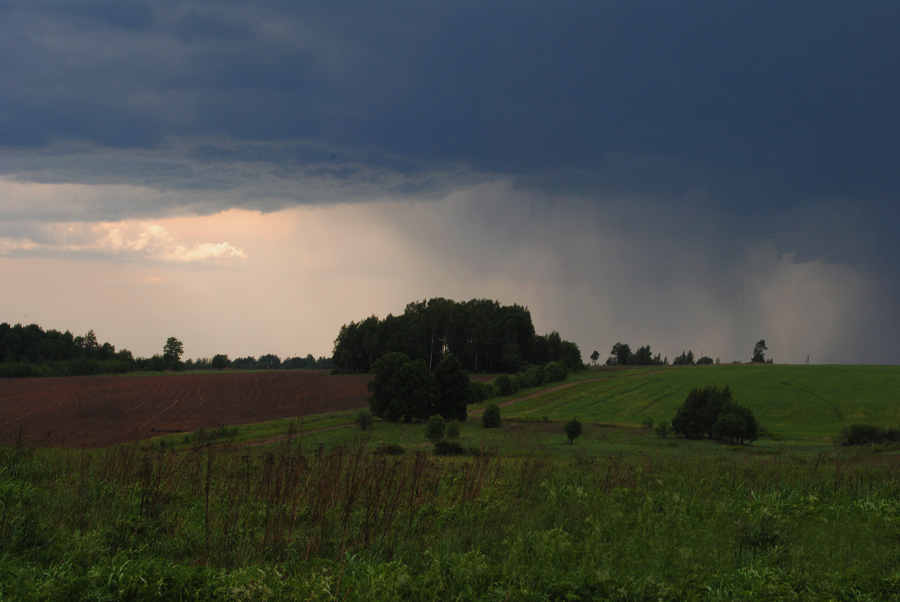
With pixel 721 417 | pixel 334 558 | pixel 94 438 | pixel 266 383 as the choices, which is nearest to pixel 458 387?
pixel 721 417

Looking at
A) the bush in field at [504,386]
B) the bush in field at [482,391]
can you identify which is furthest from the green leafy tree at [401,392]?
the bush in field at [504,386]

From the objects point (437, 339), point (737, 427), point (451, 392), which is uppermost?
point (437, 339)

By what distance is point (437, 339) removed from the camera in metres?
119

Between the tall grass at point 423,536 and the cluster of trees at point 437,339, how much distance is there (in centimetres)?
10311

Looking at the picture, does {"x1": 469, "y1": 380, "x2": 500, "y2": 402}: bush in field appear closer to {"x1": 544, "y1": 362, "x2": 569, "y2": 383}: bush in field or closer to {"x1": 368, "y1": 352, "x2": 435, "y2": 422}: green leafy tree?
{"x1": 368, "y1": 352, "x2": 435, "y2": 422}: green leafy tree

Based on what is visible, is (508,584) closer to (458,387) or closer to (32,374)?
(458,387)

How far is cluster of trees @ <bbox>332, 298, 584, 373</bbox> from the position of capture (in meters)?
118

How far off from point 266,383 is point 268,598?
90388mm

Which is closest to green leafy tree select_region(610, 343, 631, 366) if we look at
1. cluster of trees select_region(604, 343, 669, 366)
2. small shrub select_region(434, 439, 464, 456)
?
cluster of trees select_region(604, 343, 669, 366)

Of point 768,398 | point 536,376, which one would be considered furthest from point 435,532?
point 536,376

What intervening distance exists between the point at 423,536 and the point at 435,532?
0.62 m

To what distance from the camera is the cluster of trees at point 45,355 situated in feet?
314

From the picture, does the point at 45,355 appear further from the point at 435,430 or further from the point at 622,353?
the point at 622,353

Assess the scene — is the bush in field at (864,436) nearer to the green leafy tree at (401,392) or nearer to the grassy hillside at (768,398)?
the grassy hillside at (768,398)
